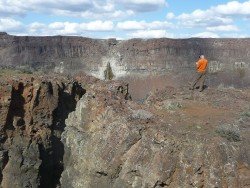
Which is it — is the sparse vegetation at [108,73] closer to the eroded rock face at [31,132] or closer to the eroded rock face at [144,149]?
the eroded rock face at [31,132]

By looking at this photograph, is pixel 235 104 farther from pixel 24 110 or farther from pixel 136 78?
pixel 136 78

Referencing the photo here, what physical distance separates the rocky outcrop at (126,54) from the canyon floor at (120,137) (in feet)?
157

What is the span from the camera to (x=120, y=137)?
16.2m

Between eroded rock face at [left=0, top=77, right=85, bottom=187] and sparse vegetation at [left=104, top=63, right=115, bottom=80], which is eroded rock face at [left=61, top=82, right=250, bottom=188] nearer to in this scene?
eroded rock face at [left=0, top=77, right=85, bottom=187]

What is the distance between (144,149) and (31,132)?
760 centimetres

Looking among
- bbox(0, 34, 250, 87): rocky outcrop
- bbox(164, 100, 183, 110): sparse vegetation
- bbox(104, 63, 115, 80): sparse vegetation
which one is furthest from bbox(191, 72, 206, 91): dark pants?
bbox(0, 34, 250, 87): rocky outcrop

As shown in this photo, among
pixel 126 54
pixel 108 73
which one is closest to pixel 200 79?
pixel 108 73

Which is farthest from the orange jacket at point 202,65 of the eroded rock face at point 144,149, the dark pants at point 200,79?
the eroded rock face at point 144,149

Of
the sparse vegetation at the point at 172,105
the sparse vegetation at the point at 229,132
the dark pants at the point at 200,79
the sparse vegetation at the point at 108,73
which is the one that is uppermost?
the dark pants at the point at 200,79

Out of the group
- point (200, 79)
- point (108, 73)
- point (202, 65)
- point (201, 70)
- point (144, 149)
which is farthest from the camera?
point (108, 73)

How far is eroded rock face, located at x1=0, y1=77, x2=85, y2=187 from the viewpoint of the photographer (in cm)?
2012

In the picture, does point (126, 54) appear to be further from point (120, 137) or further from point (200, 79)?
point (120, 137)

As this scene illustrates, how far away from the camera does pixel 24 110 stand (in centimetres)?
2144

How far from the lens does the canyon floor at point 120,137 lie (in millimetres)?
14242
